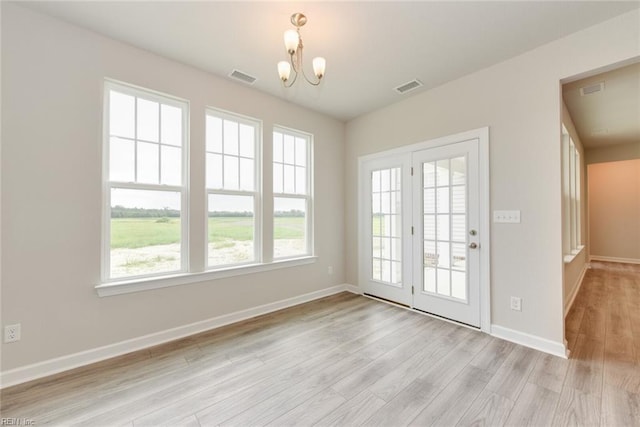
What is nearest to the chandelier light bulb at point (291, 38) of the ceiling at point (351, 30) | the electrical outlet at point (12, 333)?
the ceiling at point (351, 30)

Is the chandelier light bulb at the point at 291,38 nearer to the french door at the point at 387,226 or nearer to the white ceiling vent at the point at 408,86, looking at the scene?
the white ceiling vent at the point at 408,86

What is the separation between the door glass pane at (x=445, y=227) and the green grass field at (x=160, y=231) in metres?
2.08

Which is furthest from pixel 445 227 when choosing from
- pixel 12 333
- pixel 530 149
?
pixel 12 333

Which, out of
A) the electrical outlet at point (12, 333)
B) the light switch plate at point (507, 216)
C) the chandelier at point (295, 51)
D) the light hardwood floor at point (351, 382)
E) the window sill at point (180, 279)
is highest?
the chandelier at point (295, 51)

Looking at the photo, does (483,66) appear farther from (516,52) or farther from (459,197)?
(459,197)

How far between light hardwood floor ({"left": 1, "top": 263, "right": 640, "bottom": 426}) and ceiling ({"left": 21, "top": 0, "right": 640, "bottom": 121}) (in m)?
2.87

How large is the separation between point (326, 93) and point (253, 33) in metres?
1.33

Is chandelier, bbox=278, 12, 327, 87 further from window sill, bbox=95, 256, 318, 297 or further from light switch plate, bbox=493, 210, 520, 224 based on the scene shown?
light switch plate, bbox=493, 210, 520, 224

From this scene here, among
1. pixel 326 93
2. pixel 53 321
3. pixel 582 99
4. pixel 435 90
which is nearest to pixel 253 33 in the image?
pixel 326 93

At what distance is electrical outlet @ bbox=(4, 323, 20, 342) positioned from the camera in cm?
193

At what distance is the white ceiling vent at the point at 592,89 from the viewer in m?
3.01

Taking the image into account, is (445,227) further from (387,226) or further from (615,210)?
(615,210)

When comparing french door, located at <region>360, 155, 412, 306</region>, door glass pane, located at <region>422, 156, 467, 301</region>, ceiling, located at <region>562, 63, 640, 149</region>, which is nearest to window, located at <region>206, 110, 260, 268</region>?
french door, located at <region>360, 155, 412, 306</region>

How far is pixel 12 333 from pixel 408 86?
4.44 m
